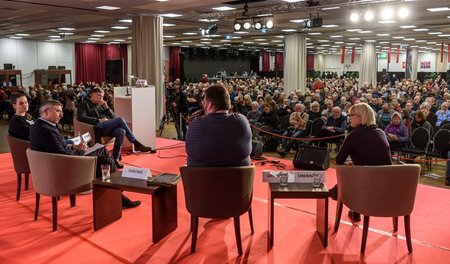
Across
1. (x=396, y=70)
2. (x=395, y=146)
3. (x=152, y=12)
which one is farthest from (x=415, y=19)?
(x=396, y=70)

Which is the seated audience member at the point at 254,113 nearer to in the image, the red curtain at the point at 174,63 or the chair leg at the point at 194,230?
the chair leg at the point at 194,230

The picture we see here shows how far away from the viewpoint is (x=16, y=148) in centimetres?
509

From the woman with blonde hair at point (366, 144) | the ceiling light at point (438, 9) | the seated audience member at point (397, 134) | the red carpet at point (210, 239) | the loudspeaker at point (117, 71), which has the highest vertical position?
the ceiling light at point (438, 9)

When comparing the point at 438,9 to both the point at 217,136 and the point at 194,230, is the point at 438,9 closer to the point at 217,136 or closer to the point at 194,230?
the point at 217,136

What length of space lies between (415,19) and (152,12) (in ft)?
24.4

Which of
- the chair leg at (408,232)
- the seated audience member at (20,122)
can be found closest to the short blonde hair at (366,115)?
the chair leg at (408,232)

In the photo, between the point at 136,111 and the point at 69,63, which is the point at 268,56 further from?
the point at 136,111

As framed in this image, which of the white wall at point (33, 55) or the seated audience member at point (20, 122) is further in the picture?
the white wall at point (33, 55)

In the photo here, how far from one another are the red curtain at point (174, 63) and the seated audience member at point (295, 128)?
18.9 m

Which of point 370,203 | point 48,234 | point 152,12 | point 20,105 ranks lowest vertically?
point 48,234

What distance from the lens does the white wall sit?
2062 centimetres

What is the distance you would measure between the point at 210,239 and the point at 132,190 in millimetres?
830

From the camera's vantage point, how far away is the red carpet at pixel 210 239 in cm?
355

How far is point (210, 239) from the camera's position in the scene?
3.92 meters
